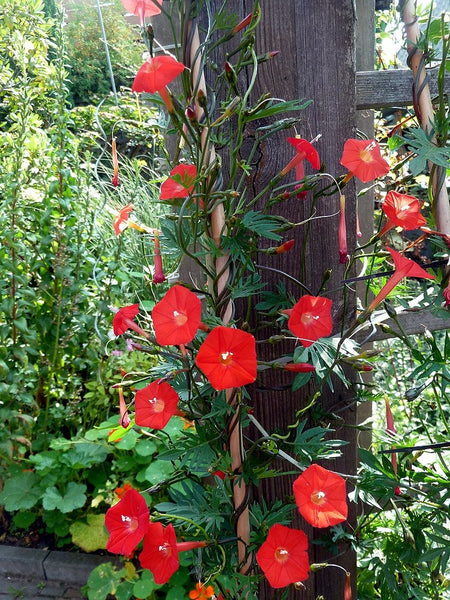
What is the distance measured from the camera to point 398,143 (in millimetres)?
1042

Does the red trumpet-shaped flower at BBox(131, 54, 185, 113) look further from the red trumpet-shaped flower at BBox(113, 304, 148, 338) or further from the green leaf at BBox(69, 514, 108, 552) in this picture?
the green leaf at BBox(69, 514, 108, 552)

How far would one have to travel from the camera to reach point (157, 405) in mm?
925

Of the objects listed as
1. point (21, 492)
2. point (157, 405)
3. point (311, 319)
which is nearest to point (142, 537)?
point (157, 405)

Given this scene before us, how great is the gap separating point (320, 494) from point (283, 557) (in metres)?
0.16

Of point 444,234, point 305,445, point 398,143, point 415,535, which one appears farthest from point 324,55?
point 415,535

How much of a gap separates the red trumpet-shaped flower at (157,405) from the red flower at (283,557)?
0.28 metres

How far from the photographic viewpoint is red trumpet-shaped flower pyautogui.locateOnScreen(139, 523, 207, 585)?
0.91m

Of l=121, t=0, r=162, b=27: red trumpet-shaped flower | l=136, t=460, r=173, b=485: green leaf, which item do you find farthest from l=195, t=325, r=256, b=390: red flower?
l=136, t=460, r=173, b=485: green leaf

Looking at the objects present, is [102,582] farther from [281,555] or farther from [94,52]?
[94,52]

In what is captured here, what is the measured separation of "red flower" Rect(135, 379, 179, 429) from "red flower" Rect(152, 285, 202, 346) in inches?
4.3

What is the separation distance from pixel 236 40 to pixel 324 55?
177mm

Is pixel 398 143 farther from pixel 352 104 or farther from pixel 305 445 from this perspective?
pixel 305 445

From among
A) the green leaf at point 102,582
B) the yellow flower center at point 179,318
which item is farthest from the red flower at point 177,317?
the green leaf at point 102,582

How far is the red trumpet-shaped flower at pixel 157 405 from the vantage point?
2.98 ft
